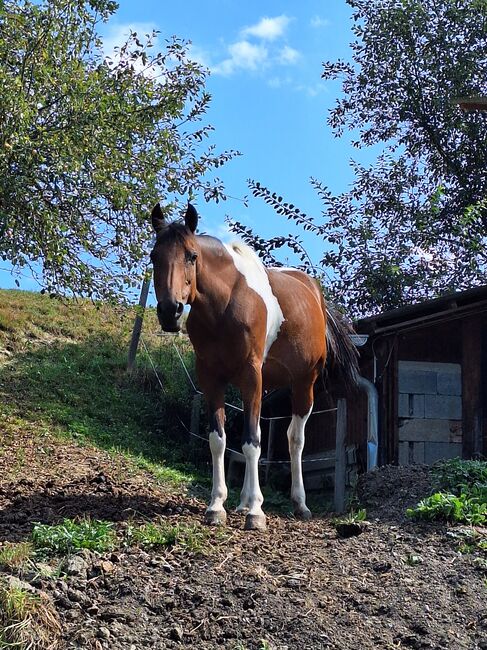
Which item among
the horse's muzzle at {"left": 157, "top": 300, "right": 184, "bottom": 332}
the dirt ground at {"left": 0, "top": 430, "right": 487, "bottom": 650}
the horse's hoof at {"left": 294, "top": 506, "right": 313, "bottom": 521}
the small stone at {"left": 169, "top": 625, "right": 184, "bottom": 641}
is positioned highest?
the horse's muzzle at {"left": 157, "top": 300, "right": 184, "bottom": 332}

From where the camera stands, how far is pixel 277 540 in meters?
6.26

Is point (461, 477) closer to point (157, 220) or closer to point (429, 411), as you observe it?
point (157, 220)

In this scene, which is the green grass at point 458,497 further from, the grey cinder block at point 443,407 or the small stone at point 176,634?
the grey cinder block at point 443,407

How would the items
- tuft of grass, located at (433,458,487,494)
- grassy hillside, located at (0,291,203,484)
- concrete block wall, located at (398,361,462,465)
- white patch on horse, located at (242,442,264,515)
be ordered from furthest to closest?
grassy hillside, located at (0,291,203,484)
concrete block wall, located at (398,361,462,465)
tuft of grass, located at (433,458,487,494)
white patch on horse, located at (242,442,264,515)

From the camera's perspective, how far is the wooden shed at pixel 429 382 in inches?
445

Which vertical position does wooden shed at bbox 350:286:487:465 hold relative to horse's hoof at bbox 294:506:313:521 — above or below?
above

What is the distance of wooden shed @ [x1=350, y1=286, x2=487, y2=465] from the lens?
11305 mm

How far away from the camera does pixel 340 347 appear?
9414 mm

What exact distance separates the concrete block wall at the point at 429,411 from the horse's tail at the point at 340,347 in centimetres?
211

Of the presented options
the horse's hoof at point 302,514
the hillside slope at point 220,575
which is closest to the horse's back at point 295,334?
the horse's hoof at point 302,514

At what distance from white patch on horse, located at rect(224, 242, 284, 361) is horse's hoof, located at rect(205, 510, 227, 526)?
1631 mm

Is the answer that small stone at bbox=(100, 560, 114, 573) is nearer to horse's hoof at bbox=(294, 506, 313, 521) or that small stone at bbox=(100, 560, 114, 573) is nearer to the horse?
the horse

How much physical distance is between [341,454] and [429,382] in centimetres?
160

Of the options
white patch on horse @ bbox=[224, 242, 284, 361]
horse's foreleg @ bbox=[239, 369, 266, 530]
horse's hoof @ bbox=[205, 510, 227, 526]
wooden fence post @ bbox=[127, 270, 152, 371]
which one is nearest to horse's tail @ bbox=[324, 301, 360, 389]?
white patch on horse @ bbox=[224, 242, 284, 361]
